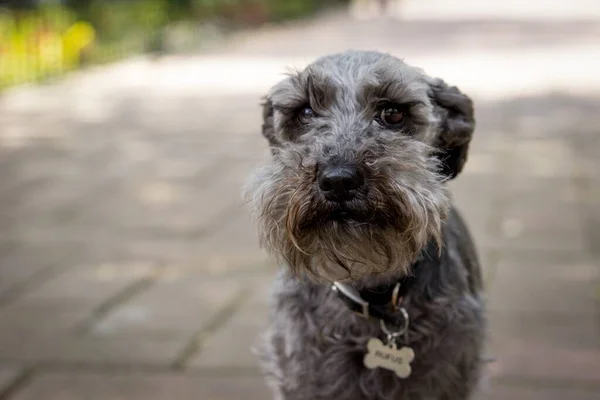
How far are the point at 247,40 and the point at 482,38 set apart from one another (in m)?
5.49

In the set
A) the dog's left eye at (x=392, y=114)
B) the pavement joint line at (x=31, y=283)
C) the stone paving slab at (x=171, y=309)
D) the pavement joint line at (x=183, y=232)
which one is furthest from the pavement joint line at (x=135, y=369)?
the pavement joint line at (x=183, y=232)

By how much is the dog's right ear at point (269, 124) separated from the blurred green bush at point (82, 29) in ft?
35.2

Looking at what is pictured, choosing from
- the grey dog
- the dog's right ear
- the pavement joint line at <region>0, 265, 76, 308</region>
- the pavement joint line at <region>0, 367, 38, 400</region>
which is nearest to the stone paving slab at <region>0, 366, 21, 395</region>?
the pavement joint line at <region>0, 367, 38, 400</region>

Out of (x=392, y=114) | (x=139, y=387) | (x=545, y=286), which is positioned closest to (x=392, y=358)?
(x=392, y=114)

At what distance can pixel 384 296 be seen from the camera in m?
3.17

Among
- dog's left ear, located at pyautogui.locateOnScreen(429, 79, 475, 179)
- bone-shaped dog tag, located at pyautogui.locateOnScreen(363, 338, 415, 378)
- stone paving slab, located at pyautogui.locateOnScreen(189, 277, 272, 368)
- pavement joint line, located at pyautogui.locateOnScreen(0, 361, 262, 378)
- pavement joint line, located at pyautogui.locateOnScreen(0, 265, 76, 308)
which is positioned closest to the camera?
bone-shaped dog tag, located at pyautogui.locateOnScreen(363, 338, 415, 378)

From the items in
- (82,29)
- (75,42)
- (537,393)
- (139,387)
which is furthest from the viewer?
(82,29)

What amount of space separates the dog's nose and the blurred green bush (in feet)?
37.9

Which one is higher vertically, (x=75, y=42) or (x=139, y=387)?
(x=139, y=387)

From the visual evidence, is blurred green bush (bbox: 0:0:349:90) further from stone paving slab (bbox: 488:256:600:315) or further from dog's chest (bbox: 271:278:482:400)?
dog's chest (bbox: 271:278:482:400)

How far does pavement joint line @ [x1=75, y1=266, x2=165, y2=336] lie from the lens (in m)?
4.91

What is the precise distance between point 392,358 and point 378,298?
0.24 metres

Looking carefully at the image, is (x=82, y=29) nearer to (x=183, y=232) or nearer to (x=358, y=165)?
(x=183, y=232)

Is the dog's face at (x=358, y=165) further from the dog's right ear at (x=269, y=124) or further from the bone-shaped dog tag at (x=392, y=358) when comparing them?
the bone-shaped dog tag at (x=392, y=358)
